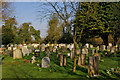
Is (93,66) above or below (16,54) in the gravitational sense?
below

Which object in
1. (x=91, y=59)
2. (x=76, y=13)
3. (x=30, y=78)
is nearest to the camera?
(x=30, y=78)

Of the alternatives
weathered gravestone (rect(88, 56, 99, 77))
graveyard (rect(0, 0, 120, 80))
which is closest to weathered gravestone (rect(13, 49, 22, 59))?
graveyard (rect(0, 0, 120, 80))

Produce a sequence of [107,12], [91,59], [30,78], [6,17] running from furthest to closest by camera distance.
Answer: [107,12] → [6,17] → [91,59] → [30,78]

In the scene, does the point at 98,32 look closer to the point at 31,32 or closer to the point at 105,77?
the point at 105,77

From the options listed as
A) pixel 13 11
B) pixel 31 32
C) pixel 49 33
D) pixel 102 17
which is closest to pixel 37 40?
pixel 31 32

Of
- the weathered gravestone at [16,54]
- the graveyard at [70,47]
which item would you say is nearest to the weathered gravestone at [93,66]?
the graveyard at [70,47]

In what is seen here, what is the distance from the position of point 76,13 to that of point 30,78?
5306 millimetres

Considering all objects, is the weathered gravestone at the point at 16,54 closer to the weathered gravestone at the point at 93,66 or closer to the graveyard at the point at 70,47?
the graveyard at the point at 70,47

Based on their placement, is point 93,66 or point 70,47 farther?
point 70,47

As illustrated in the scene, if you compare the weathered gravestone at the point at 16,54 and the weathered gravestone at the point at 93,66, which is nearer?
the weathered gravestone at the point at 93,66

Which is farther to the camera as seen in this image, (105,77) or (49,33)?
(49,33)

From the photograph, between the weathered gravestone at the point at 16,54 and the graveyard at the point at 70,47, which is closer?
the graveyard at the point at 70,47

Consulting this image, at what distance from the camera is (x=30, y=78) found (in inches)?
312

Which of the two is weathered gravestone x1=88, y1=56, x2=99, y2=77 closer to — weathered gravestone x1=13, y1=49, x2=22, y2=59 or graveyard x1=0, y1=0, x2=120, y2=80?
graveyard x1=0, y1=0, x2=120, y2=80
